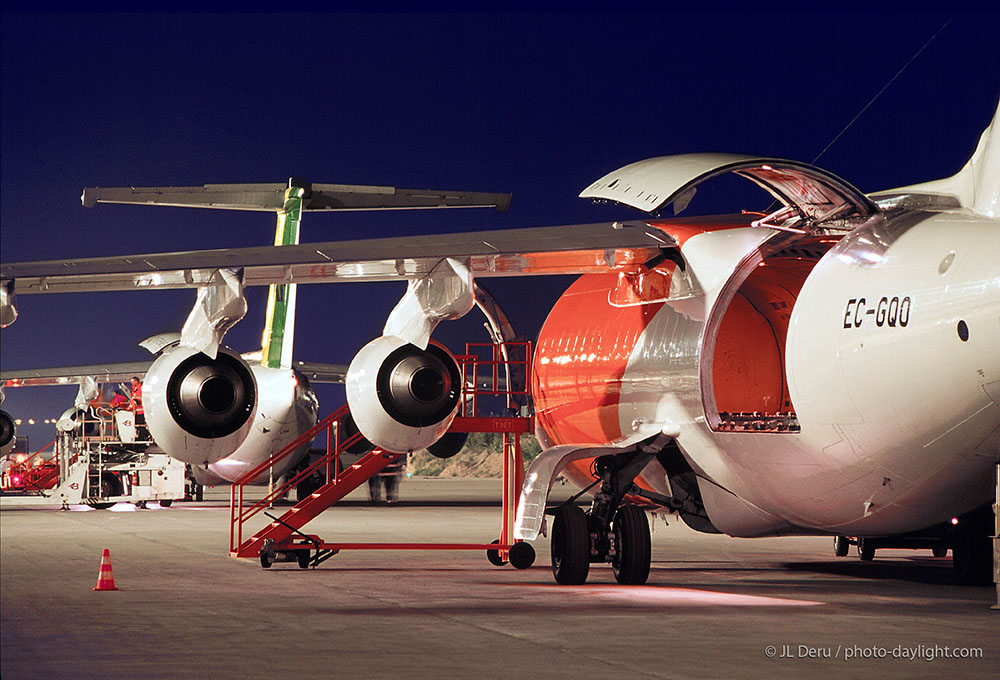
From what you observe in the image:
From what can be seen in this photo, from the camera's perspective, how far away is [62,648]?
8.91m

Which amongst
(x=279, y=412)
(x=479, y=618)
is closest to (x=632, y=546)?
(x=479, y=618)

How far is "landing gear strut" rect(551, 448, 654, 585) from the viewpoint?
43.1 feet

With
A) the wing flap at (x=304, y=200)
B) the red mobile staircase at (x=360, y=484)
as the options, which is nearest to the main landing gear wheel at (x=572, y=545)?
the red mobile staircase at (x=360, y=484)

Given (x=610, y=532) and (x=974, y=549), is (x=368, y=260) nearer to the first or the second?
(x=610, y=532)

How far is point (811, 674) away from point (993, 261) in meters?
3.50

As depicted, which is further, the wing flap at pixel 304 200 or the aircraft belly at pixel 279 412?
the aircraft belly at pixel 279 412

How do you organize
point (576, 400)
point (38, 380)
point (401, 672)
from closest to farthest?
point (401, 672) → point (576, 400) → point (38, 380)

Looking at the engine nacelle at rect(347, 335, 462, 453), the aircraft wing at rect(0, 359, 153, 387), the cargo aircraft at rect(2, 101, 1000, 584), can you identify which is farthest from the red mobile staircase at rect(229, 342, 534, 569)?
the aircraft wing at rect(0, 359, 153, 387)

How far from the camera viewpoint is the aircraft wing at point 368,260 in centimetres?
1255

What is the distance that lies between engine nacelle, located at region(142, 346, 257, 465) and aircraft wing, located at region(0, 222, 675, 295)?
2.62 feet

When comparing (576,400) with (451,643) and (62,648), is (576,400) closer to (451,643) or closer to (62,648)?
(451,643)

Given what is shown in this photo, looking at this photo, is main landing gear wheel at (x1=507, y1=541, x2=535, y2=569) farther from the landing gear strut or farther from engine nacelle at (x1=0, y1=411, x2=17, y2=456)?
engine nacelle at (x1=0, y1=411, x2=17, y2=456)

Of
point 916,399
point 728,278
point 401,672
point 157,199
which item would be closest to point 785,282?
point 728,278

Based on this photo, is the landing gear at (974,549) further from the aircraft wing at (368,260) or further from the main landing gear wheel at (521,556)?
A: the main landing gear wheel at (521,556)
